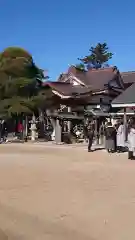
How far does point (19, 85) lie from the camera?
115ft

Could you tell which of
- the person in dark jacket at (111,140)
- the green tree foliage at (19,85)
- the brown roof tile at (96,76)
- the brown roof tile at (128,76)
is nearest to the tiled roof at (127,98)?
the person in dark jacket at (111,140)

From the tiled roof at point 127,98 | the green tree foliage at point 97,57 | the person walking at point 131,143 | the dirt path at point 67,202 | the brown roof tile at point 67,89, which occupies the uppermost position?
the green tree foliage at point 97,57

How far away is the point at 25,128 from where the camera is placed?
111 feet

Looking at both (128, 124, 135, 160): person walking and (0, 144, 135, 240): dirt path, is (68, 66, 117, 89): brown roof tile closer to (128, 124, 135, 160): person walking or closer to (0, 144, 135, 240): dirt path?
(128, 124, 135, 160): person walking

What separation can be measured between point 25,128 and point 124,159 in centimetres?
1714

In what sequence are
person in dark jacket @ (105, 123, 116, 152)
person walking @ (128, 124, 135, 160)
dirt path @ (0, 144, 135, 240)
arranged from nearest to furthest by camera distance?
dirt path @ (0, 144, 135, 240)
person walking @ (128, 124, 135, 160)
person in dark jacket @ (105, 123, 116, 152)

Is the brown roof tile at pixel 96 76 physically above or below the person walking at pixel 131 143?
above

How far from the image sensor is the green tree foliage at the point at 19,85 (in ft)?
113

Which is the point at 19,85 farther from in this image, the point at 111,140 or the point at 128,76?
the point at 128,76

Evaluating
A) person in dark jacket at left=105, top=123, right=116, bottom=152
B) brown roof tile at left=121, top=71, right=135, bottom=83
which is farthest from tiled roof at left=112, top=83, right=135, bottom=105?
brown roof tile at left=121, top=71, right=135, bottom=83

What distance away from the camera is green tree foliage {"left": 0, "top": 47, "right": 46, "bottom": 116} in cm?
3438

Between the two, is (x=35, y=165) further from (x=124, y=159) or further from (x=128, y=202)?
(x=128, y=202)

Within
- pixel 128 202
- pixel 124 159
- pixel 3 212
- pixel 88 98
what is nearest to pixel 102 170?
pixel 124 159

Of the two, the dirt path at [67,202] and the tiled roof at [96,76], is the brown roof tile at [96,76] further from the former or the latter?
the dirt path at [67,202]
